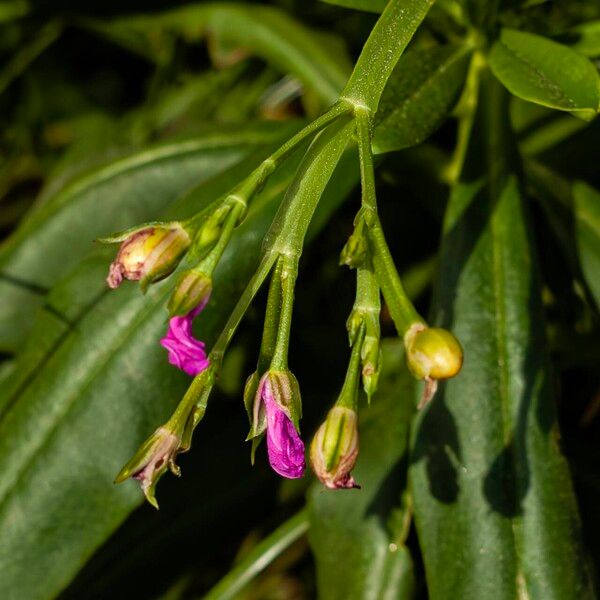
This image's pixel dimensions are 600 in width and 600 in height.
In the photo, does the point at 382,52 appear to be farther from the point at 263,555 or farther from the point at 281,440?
the point at 263,555

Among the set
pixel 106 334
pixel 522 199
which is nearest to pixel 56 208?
pixel 106 334

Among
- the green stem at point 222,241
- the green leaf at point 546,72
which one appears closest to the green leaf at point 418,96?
the green leaf at point 546,72

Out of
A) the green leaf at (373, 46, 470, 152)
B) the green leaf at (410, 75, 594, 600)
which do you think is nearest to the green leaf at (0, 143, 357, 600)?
the green leaf at (373, 46, 470, 152)

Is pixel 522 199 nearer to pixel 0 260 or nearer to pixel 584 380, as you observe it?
pixel 584 380

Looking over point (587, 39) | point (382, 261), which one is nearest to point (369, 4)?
point (587, 39)

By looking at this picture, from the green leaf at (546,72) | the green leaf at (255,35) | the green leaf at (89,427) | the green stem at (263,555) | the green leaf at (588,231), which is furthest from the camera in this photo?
the green leaf at (255,35)

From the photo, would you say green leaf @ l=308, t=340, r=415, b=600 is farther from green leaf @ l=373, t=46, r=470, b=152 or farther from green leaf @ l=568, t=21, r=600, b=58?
green leaf @ l=568, t=21, r=600, b=58

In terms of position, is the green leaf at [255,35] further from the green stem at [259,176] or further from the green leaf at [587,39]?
the green stem at [259,176]
